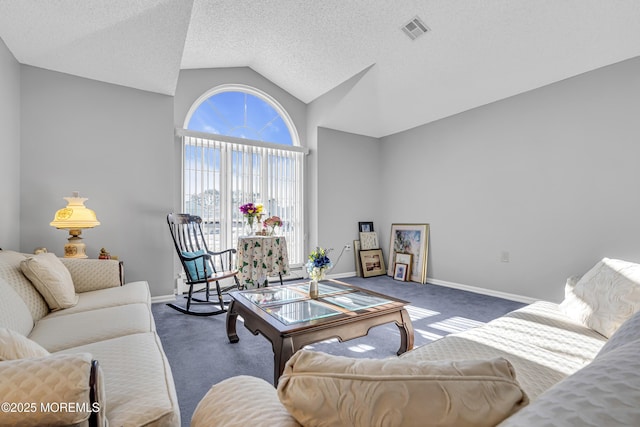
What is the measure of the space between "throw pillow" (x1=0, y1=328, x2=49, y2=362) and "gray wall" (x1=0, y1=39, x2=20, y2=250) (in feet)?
→ 8.11

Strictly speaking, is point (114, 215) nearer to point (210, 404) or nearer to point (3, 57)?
point (3, 57)

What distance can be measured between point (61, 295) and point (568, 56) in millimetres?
4734

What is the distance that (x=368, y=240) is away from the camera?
5.28m

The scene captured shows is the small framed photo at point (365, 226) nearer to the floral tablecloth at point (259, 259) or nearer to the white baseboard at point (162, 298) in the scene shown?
the floral tablecloth at point (259, 259)

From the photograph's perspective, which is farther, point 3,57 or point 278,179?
point 278,179

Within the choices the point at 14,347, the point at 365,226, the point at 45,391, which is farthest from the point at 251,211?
the point at 45,391

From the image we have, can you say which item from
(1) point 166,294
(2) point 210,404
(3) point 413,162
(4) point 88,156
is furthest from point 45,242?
(3) point 413,162

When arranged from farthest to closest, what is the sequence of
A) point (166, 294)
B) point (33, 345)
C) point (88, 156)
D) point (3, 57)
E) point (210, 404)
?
point (166, 294)
point (88, 156)
point (3, 57)
point (33, 345)
point (210, 404)

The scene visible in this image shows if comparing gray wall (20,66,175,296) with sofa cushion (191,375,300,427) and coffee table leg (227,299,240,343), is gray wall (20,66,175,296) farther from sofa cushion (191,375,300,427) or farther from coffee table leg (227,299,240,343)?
sofa cushion (191,375,300,427)

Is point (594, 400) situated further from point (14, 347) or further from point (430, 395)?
point (14, 347)

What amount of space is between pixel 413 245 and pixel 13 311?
14.7 feet

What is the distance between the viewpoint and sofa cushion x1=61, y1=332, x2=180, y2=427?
856 millimetres

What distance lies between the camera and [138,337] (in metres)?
1.45

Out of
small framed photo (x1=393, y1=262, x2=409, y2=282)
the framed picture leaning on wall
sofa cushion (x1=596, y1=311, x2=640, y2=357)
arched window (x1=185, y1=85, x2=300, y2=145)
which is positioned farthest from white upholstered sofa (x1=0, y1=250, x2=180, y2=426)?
the framed picture leaning on wall
